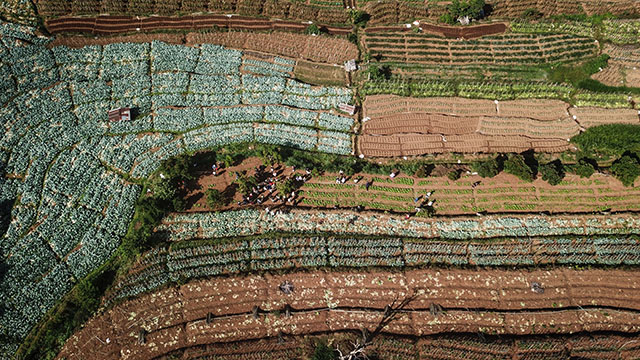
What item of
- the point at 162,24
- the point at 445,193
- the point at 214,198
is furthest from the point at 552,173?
the point at 162,24

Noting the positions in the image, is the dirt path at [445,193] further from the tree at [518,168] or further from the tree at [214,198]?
the tree at [518,168]

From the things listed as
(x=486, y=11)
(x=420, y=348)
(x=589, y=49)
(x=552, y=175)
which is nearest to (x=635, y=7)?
(x=589, y=49)

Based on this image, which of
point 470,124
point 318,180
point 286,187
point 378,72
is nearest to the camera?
point 286,187

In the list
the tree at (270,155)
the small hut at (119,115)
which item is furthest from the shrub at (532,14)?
the small hut at (119,115)

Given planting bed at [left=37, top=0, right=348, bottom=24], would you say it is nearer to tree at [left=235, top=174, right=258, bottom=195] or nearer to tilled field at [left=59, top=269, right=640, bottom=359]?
tree at [left=235, top=174, right=258, bottom=195]

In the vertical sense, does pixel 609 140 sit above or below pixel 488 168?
above

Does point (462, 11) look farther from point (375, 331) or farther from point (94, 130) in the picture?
point (94, 130)

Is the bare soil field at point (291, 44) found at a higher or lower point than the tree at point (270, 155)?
higher
